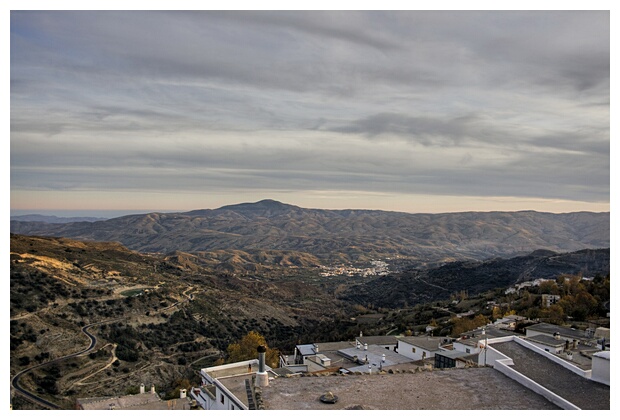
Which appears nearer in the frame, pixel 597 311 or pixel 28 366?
pixel 28 366

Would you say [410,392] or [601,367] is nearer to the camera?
[410,392]

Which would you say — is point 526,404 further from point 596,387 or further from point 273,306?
point 273,306

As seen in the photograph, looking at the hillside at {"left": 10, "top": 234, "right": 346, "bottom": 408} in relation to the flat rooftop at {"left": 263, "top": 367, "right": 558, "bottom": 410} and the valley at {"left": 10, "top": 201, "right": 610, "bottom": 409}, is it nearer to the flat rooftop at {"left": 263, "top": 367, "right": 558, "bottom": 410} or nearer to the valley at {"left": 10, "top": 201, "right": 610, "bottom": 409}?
the valley at {"left": 10, "top": 201, "right": 610, "bottom": 409}

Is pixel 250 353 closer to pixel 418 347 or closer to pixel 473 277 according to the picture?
pixel 418 347

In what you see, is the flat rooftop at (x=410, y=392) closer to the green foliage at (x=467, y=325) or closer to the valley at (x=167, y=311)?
the valley at (x=167, y=311)

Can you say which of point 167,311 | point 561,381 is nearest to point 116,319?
point 167,311

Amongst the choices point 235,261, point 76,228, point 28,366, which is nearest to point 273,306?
point 28,366

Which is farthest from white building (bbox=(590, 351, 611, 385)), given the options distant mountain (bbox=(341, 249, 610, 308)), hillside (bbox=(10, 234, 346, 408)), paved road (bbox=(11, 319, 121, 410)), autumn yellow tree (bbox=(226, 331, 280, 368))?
distant mountain (bbox=(341, 249, 610, 308))
